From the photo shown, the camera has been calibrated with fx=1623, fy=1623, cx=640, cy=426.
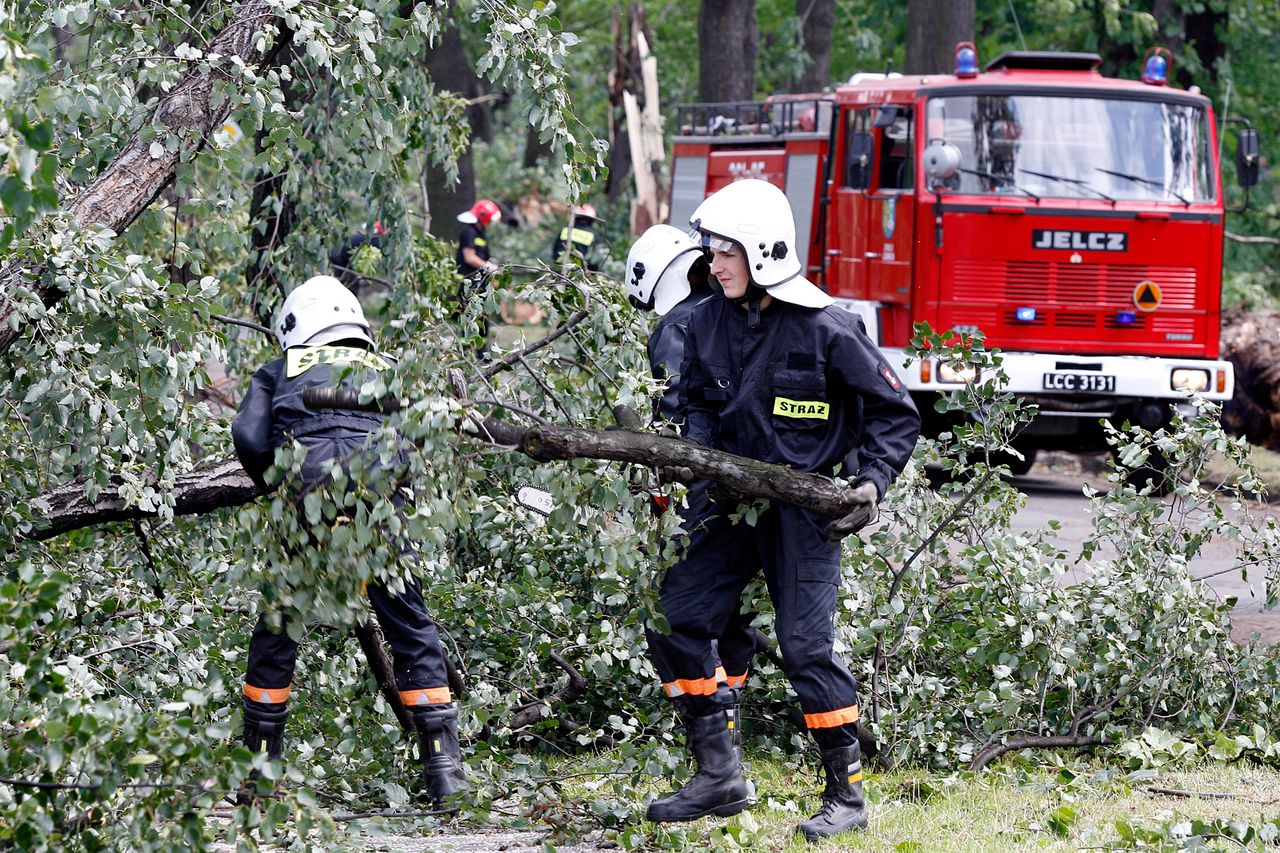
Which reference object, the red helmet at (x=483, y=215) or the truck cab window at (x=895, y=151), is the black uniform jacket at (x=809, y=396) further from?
the red helmet at (x=483, y=215)

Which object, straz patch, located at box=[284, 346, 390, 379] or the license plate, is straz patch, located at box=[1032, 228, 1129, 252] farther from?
straz patch, located at box=[284, 346, 390, 379]

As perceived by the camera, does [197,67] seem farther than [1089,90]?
No

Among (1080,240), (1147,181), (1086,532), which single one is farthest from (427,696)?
(1147,181)

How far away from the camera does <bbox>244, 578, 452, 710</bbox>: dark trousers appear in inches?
194

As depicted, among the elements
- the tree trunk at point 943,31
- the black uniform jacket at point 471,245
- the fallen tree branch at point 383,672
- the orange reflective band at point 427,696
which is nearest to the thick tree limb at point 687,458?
the orange reflective band at point 427,696

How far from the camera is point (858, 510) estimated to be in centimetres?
435

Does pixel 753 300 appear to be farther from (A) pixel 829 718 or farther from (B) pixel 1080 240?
(B) pixel 1080 240

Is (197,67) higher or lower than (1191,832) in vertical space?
higher

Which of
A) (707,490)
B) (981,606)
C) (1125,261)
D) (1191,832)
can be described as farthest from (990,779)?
(1125,261)

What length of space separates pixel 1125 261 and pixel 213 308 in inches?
297

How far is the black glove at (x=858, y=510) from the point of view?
4.33 m

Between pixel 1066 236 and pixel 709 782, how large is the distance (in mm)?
7096

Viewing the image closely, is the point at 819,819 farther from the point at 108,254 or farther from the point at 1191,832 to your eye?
the point at 108,254

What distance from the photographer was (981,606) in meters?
5.62
